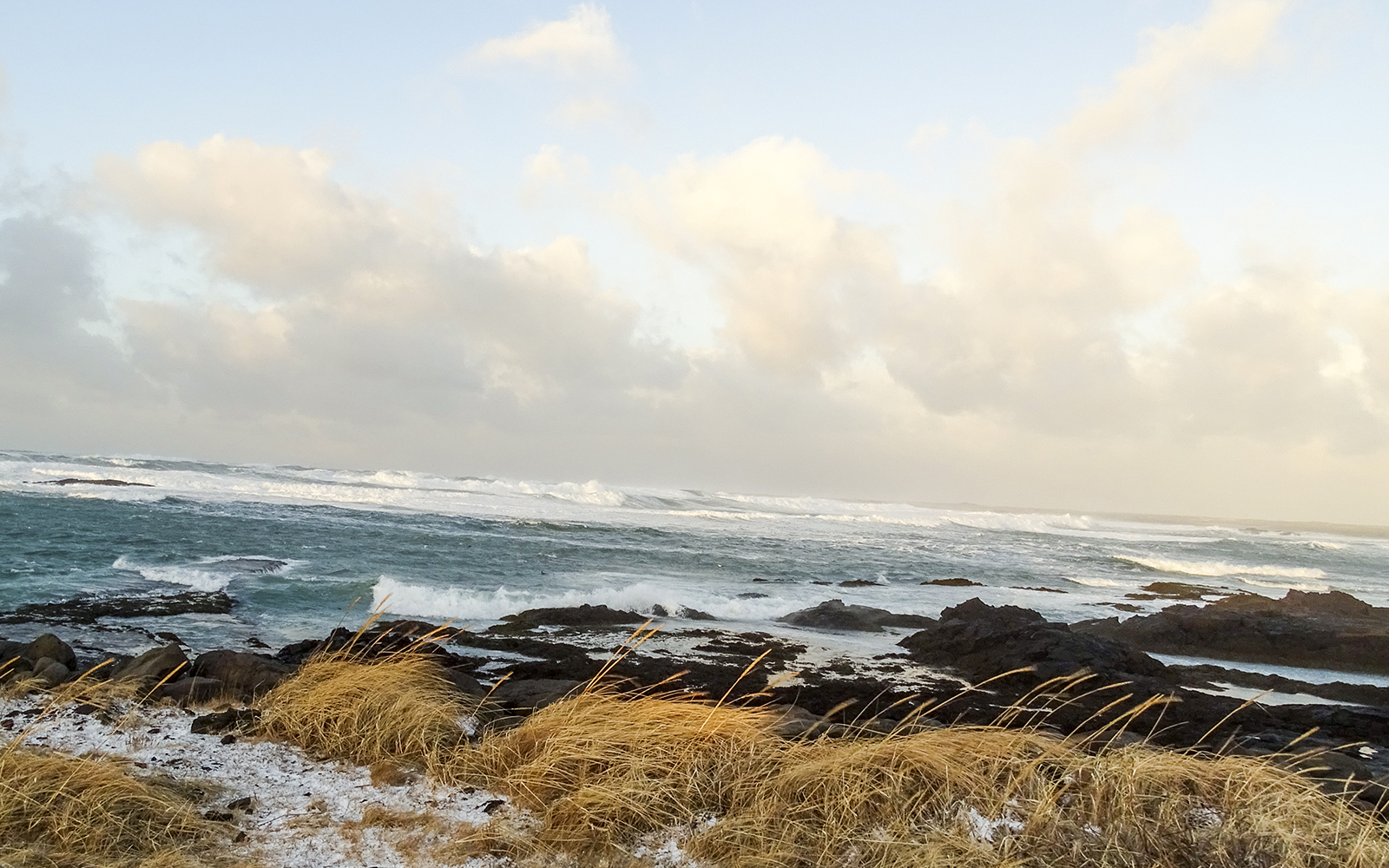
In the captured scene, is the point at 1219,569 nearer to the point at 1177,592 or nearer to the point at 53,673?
the point at 1177,592

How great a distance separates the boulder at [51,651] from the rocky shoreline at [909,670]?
2 cm

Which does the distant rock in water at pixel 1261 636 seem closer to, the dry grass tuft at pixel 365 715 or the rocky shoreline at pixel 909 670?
the rocky shoreline at pixel 909 670

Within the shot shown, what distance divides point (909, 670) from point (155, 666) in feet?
29.5

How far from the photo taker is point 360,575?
1734 cm

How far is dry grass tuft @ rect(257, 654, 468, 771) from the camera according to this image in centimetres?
488

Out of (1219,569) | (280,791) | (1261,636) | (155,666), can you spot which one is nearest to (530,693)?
(280,791)

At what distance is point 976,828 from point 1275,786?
5.69 feet

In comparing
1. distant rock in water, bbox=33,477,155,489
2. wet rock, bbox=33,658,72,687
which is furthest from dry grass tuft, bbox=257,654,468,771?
distant rock in water, bbox=33,477,155,489

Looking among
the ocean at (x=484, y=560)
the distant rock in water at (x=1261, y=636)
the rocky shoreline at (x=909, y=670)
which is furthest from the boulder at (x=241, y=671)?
the distant rock in water at (x=1261, y=636)

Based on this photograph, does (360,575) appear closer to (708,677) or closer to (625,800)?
(708,677)

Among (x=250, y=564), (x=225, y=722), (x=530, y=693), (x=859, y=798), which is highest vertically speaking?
(x=859, y=798)

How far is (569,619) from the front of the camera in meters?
13.7

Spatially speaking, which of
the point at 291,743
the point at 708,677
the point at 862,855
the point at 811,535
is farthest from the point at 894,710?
the point at 811,535

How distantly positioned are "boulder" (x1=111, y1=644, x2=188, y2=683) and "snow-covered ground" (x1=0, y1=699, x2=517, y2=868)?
0.81 m
